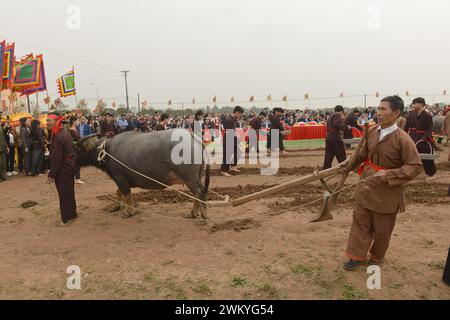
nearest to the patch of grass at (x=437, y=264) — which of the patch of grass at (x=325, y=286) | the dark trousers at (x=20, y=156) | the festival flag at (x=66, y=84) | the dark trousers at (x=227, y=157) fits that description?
the patch of grass at (x=325, y=286)

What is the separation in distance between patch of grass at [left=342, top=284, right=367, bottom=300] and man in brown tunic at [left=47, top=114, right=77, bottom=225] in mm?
4474

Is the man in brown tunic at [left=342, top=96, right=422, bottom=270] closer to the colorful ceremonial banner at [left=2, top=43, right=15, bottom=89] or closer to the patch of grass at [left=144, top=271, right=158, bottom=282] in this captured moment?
the patch of grass at [left=144, top=271, right=158, bottom=282]

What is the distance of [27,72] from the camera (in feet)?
52.9

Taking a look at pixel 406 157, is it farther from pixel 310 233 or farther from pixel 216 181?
pixel 216 181

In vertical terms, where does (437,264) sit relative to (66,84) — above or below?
below

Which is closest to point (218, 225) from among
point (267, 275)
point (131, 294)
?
point (267, 275)

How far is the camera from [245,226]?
5.29m

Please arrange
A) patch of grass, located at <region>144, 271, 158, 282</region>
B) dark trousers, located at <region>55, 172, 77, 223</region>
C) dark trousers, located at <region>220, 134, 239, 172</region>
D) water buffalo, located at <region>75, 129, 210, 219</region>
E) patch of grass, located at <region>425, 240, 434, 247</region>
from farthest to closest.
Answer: dark trousers, located at <region>220, 134, 239, 172</region>
dark trousers, located at <region>55, 172, 77, 223</region>
water buffalo, located at <region>75, 129, 210, 219</region>
patch of grass, located at <region>425, 240, 434, 247</region>
patch of grass, located at <region>144, 271, 158, 282</region>

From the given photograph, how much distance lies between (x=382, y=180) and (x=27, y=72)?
1732 cm

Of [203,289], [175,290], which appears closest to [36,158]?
[175,290]

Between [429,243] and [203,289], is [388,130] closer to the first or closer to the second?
[429,243]

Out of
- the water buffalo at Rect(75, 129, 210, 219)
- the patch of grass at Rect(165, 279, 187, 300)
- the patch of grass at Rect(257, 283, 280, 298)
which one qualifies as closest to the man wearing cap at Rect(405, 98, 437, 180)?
the water buffalo at Rect(75, 129, 210, 219)

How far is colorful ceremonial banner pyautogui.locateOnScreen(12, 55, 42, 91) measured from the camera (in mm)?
15984
